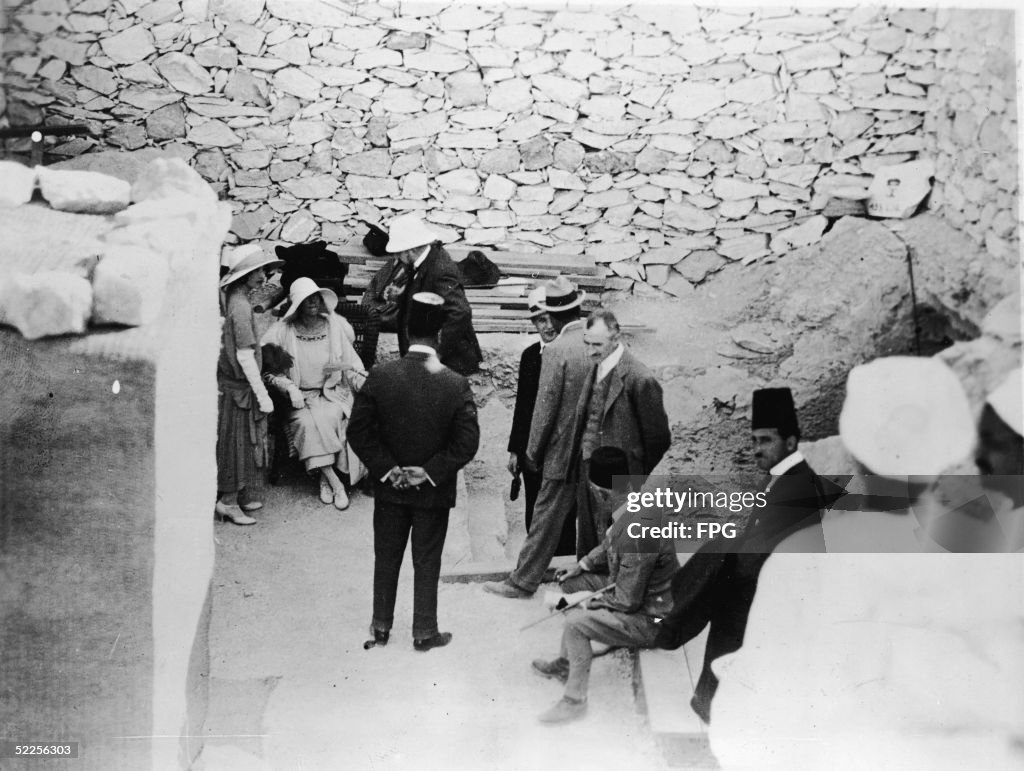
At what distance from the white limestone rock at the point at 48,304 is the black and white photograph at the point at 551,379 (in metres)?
0.17

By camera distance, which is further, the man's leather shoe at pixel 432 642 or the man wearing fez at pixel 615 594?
the man's leather shoe at pixel 432 642

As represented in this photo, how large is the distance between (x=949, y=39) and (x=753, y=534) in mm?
2006

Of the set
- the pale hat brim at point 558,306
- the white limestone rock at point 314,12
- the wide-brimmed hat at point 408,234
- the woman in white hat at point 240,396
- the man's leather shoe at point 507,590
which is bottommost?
the man's leather shoe at point 507,590

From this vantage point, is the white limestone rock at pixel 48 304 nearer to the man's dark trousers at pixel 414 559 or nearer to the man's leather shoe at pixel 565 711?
the man's dark trousers at pixel 414 559

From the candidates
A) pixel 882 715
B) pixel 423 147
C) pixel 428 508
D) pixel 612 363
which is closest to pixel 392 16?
pixel 423 147

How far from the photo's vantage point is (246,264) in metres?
3.94

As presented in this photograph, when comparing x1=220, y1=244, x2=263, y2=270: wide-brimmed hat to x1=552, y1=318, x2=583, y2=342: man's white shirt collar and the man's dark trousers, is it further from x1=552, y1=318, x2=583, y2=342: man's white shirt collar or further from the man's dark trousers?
x1=552, y1=318, x2=583, y2=342: man's white shirt collar

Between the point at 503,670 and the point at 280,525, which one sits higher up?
the point at 280,525

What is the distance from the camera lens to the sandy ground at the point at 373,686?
3824mm

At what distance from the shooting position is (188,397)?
3.64m

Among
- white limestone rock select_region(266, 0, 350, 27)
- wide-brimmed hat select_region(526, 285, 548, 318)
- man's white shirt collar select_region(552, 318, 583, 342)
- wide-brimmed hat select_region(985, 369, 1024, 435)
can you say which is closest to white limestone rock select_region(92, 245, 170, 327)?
white limestone rock select_region(266, 0, 350, 27)

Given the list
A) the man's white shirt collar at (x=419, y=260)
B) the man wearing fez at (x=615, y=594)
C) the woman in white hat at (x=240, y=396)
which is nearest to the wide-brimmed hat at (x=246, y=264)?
the woman in white hat at (x=240, y=396)

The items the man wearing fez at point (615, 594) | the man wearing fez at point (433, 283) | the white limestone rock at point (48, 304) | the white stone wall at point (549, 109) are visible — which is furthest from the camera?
the man wearing fez at point (433, 283)

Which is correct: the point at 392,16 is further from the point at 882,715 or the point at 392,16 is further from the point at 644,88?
the point at 882,715
